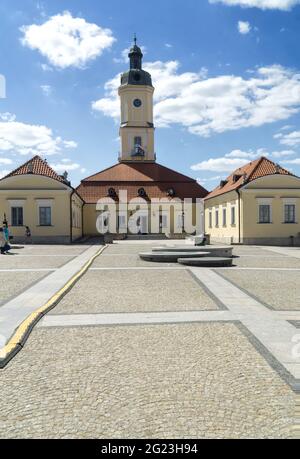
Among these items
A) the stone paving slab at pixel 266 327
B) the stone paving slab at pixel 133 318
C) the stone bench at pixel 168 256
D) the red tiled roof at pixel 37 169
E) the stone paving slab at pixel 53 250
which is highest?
the red tiled roof at pixel 37 169

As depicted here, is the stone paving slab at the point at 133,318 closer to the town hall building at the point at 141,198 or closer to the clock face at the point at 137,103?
the town hall building at the point at 141,198

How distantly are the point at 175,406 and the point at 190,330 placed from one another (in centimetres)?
273

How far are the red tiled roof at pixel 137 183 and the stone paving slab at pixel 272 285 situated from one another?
3039 cm

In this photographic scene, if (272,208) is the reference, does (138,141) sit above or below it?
above

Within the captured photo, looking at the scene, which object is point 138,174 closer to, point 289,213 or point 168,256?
point 289,213

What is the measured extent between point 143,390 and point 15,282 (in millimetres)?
8361

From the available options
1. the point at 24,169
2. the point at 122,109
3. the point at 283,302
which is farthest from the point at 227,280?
the point at 122,109

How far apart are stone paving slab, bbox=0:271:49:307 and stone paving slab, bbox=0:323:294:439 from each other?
386 cm

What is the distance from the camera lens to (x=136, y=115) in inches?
2071

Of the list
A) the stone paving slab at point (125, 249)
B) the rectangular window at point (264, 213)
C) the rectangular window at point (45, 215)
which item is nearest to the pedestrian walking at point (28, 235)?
the rectangular window at point (45, 215)

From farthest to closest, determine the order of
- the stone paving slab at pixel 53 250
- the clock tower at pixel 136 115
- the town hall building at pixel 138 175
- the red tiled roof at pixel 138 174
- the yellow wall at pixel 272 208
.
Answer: the clock tower at pixel 136 115
the red tiled roof at pixel 138 174
the town hall building at pixel 138 175
the yellow wall at pixel 272 208
the stone paving slab at pixel 53 250

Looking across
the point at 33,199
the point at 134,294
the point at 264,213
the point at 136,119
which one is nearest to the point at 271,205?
the point at 264,213

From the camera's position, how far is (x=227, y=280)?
1216cm

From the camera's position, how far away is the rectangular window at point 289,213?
101 ft
